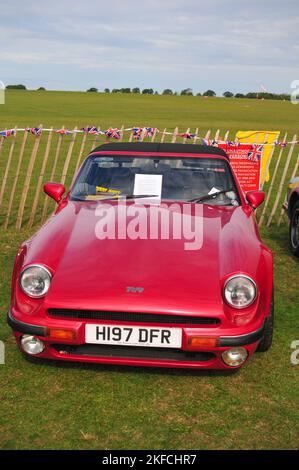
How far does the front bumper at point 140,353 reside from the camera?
329 cm

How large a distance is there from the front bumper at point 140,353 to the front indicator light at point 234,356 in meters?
0.03

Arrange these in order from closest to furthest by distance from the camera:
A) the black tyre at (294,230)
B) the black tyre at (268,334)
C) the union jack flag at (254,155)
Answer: the black tyre at (268,334), the black tyre at (294,230), the union jack flag at (254,155)

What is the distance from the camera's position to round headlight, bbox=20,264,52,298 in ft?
11.1

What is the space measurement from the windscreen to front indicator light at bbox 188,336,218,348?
1701mm

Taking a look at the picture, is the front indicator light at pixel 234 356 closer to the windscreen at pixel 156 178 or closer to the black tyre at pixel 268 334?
the black tyre at pixel 268 334

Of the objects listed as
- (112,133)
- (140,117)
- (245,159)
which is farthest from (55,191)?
(140,117)

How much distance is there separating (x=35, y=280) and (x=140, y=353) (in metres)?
0.87

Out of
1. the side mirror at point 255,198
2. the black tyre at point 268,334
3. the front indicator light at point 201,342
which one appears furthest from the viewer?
the side mirror at point 255,198

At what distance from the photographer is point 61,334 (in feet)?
10.7

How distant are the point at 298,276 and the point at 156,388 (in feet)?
10.7

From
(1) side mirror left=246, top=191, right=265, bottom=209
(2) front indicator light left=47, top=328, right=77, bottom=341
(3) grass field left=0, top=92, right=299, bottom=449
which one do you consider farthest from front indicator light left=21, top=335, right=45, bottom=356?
(1) side mirror left=246, top=191, right=265, bottom=209

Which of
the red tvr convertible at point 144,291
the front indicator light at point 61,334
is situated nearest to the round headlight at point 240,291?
the red tvr convertible at point 144,291

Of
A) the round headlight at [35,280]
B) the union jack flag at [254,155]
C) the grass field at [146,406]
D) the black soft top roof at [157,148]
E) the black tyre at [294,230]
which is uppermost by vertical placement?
the black soft top roof at [157,148]

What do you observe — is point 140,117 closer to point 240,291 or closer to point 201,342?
point 240,291
